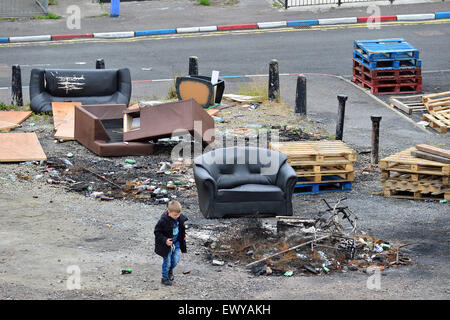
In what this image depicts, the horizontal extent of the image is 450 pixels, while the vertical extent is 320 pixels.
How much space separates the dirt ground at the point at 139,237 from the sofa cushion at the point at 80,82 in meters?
2.25

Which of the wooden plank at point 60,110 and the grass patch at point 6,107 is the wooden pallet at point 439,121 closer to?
the wooden plank at point 60,110

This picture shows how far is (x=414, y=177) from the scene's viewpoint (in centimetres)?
1402

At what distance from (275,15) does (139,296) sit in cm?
1950

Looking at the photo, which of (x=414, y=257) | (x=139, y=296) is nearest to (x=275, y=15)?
(x=414, y=257)

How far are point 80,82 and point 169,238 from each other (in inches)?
383

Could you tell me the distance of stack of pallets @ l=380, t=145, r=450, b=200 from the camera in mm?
13883

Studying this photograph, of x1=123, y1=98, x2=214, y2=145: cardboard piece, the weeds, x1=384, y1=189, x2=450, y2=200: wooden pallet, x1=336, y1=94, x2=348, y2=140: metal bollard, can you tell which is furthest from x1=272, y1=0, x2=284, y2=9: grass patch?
x1=384, y1=189, x2=450, y2=200: wooden pallet

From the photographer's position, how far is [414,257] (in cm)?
1150

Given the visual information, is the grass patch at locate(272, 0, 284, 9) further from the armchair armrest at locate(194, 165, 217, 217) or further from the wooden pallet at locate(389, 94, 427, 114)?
the armchair armrest at locate(194, 165, 217, 217)

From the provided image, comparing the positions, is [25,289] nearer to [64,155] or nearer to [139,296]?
[139,296]

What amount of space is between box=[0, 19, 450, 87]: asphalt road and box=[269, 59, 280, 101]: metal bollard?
2667 mm

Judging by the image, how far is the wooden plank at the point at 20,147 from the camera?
15.3 meters

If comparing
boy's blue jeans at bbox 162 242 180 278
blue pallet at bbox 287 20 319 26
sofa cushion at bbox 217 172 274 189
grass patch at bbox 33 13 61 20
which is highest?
grass patch at bbox 33 13 61 20

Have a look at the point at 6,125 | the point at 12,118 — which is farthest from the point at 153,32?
the point at 6,125
